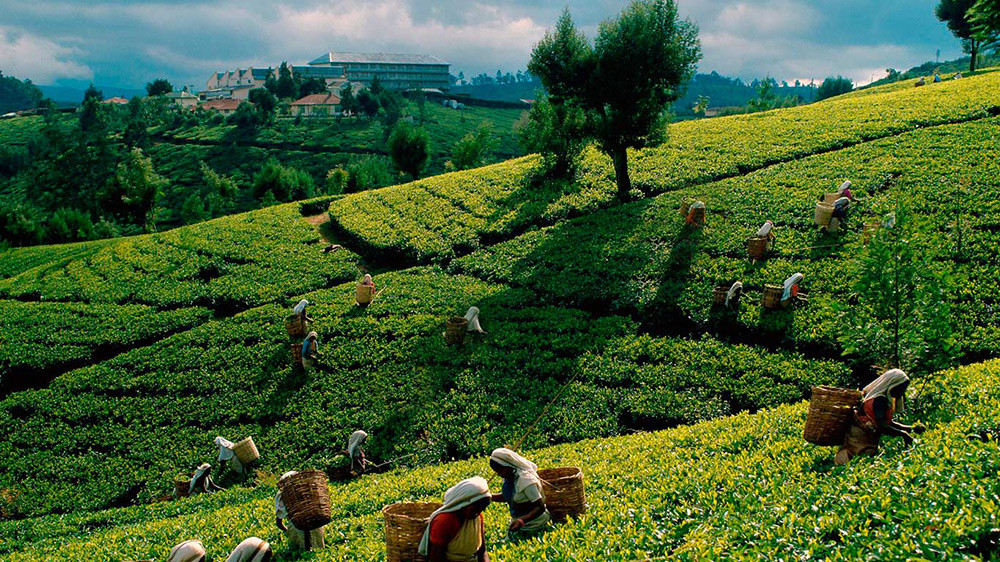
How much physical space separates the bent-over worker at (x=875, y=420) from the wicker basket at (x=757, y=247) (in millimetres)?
13195

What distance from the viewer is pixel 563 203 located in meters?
33.3

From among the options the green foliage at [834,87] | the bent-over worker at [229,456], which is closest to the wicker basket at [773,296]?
the bent-over worker at [229,456]

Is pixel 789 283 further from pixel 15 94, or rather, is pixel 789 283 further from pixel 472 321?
pixel 15 94

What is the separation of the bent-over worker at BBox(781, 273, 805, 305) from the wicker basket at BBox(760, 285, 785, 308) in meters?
0.12

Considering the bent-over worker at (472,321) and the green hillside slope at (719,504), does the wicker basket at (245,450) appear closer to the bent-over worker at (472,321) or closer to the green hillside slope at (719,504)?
the green hillside slope at (719,504)

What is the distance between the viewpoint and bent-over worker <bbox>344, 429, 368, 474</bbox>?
16016mm

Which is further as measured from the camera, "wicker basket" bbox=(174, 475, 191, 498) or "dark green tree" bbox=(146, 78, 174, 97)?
"dark green tree" bbox=(146, 78, 174, 97)

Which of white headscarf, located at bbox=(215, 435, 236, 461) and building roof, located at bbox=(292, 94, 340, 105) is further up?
building roof, located at bbox=(292, 94, 340, 105)

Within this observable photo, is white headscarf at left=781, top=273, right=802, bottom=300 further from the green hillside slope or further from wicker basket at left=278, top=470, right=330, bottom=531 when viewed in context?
wicker basket at left=278, top=470, right=330, bottom=531

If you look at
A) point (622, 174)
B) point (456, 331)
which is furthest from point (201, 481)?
point (622, 174)

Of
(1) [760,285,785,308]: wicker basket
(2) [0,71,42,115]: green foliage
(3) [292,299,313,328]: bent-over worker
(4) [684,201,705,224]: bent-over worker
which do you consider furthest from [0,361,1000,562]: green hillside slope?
(2) [0,71,42,115]: green foliage

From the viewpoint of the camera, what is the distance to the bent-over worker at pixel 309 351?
69.9 feet

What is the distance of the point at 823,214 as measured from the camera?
2314 cm

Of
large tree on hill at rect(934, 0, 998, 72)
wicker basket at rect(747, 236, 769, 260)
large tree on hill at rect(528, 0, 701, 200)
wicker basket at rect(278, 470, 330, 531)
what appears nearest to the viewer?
wicker basket at rect(278, 470, 330, 531)
